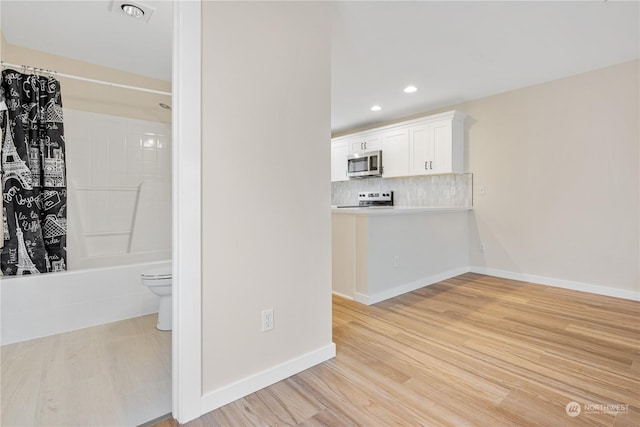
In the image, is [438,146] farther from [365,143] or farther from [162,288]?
[162,288]

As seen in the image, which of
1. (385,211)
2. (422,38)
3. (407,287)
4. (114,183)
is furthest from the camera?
(407,287)

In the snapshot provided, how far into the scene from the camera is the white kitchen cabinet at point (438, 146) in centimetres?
412

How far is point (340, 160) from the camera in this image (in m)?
5.73

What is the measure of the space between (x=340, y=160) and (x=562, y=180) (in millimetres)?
3328

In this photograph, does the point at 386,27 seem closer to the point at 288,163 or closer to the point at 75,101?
the point at 288,163

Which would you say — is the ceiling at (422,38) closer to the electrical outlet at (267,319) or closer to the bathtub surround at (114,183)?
the bathtub surround at (114,183)

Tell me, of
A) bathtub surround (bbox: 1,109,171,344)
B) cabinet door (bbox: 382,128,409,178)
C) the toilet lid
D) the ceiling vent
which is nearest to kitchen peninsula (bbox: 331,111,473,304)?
cabinet door (bbox: 382,128,409,178)

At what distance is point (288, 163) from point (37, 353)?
2.07m

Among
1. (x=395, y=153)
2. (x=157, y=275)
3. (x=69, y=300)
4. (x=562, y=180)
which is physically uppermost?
(x=395, y=153)

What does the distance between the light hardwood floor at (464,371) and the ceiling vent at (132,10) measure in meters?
2.56

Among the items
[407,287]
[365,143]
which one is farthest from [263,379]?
[365,143]

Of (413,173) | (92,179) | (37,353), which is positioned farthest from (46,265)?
Result: (413,173)

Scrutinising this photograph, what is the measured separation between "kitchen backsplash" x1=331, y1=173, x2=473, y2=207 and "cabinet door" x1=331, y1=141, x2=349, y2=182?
26 centimetres

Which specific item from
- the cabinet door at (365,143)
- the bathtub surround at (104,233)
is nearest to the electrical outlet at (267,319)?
the bathtub surround at (104,233)
